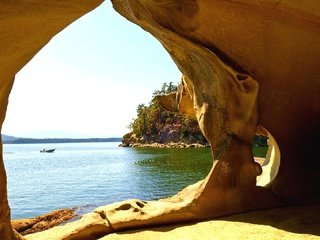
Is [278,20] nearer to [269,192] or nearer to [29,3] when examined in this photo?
[269,192]

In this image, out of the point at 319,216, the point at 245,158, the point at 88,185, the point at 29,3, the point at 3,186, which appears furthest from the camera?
the point at 88,185

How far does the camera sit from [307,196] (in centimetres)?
656

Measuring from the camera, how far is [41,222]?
14.3 m

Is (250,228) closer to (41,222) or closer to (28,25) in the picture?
(28,25)

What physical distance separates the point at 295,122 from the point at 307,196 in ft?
4.93

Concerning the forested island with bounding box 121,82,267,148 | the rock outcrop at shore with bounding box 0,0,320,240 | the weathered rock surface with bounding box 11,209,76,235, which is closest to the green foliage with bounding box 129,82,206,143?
the forested island with bounding box 121,82,267,148

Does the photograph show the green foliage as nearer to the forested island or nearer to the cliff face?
the forested island

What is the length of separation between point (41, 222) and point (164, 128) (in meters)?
64.8

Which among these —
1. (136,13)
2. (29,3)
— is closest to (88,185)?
(136,13)

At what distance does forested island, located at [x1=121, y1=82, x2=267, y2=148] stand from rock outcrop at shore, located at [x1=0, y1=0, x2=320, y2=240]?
200 feet

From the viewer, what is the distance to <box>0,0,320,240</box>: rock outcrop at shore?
613 cm

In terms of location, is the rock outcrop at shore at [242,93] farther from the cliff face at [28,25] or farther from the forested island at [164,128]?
the forested island at [164,128]

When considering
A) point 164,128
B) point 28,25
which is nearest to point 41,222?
point 28,25

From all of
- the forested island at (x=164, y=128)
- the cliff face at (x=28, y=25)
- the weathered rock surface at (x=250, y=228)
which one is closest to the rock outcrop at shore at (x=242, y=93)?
the weathered rock surface at (x=250, y=228)
